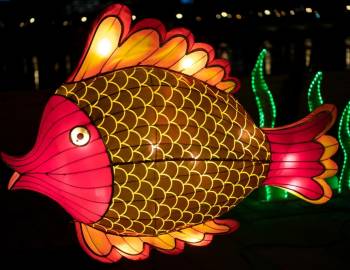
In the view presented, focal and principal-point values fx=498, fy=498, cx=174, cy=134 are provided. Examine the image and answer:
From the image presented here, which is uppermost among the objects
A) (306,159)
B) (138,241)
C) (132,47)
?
(132,47)

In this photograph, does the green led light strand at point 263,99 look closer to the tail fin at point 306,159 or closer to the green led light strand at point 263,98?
the green led light strand at point 263,98

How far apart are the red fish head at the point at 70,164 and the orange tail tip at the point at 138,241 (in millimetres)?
100

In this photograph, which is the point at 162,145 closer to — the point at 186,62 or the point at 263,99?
the point at 186,62

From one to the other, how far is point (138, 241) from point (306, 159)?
3.35ft

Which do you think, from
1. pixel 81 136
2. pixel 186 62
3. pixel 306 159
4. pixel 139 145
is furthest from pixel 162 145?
pixel 306 159

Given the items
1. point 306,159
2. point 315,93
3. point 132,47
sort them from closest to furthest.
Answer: point 132,47 < point 306,159 < point 315,93

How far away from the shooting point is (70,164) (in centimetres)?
225

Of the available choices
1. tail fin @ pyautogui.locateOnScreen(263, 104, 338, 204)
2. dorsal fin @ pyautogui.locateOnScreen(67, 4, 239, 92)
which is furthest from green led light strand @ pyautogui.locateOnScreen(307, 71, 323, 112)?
dorsal fin @ pyautogui.locateOnScreen(67, 4, 239, 92)

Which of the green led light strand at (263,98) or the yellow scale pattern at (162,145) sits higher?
the green led light strand at (263,98)

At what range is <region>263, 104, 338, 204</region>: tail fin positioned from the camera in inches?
107

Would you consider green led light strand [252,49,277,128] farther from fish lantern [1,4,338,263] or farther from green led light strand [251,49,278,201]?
fish lantern [1,4,338,263]

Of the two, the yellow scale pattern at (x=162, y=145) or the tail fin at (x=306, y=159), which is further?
the tail fin at (x=306, y=159)

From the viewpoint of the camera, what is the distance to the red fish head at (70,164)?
2227mm

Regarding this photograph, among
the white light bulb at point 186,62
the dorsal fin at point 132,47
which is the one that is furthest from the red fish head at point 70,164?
the white light bulb at point 186,62
